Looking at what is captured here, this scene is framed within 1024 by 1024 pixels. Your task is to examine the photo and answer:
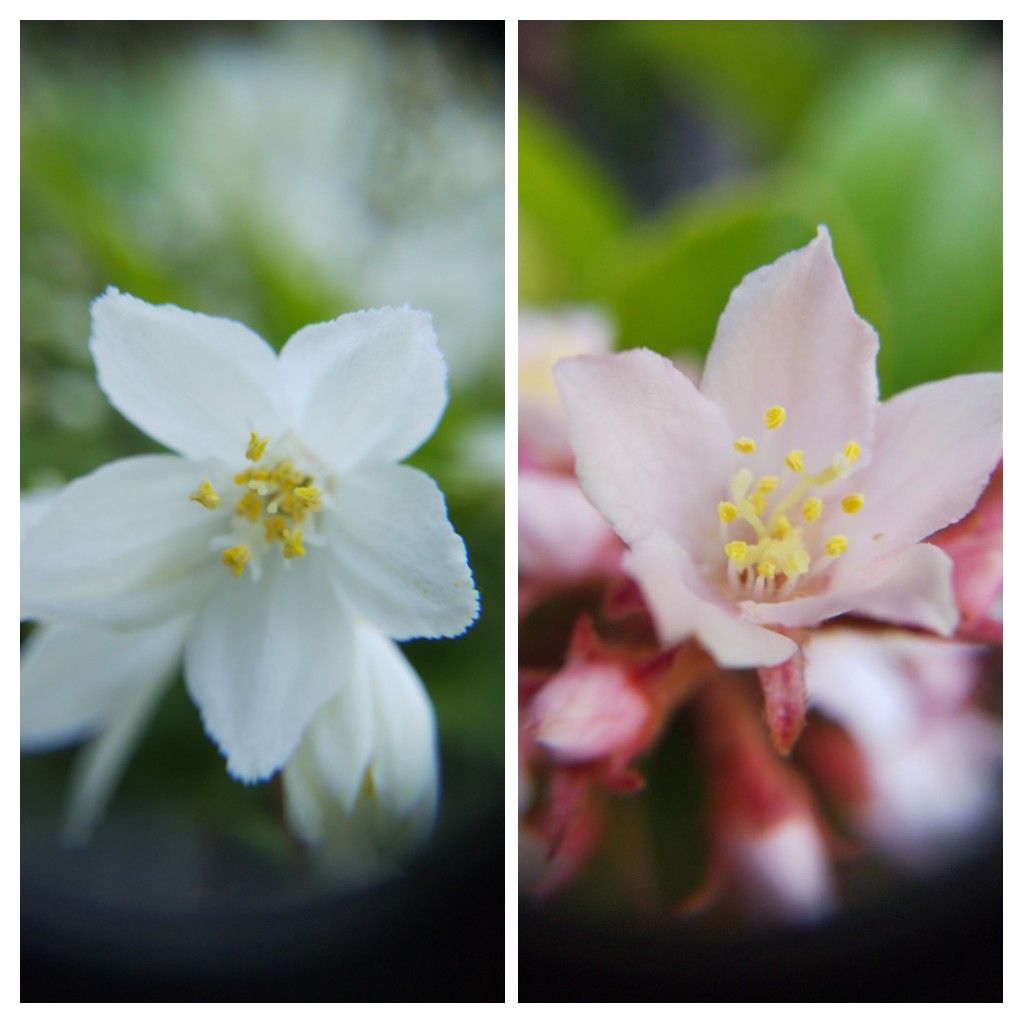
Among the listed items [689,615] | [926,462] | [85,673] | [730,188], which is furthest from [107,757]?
[730,188]

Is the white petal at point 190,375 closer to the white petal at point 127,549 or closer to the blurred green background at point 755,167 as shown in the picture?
the white petal at point 127,549

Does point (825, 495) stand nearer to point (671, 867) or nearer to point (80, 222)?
point (671, 867)

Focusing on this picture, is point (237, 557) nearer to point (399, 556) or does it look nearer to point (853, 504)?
point (399, 556)

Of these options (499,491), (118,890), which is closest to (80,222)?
(499,491)

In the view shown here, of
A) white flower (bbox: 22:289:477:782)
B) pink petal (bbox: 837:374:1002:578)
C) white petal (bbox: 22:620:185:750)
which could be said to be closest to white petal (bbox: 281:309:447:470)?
white flower (bbox: 22:289:477:782)

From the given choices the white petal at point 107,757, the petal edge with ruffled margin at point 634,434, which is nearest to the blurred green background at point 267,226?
the white petal at point 107,757

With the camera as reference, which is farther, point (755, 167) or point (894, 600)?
point (755, 167)
